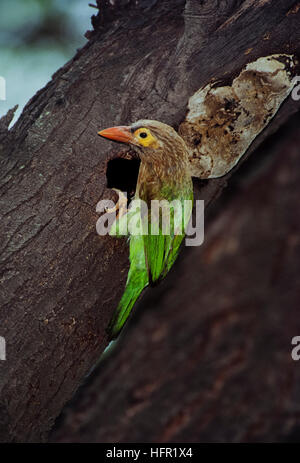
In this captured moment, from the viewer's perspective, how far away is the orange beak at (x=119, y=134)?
1.61 meters

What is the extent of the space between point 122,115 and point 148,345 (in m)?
0.92

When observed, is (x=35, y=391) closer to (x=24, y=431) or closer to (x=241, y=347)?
(x=24, y=431)

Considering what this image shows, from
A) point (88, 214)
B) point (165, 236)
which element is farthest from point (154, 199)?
point (88, 214)

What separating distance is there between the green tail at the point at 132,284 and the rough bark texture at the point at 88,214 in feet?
0.10

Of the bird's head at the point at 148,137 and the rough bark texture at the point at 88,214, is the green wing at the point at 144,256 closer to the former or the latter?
the rough bark texture at the point at 88,214

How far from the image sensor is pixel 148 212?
170 cm

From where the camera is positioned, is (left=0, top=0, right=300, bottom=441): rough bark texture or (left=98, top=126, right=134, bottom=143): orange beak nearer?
(left=0, top=0, right=300, bottom=441): rough bark texture

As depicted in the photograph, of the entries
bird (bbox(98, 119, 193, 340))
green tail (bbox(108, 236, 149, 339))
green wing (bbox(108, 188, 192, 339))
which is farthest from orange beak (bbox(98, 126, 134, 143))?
green tail (bbox(108, 236, 149, 339))

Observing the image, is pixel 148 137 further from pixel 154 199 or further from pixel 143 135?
pixel 154 199

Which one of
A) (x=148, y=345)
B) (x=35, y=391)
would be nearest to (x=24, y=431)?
(x=35, y=391)

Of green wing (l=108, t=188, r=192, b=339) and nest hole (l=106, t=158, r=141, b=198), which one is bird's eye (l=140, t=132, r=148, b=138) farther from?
green wing (l=108, t=188, r=192, b=339)

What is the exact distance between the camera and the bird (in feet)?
5.37

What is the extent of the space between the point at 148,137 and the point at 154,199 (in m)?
0.24

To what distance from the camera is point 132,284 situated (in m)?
1.69
